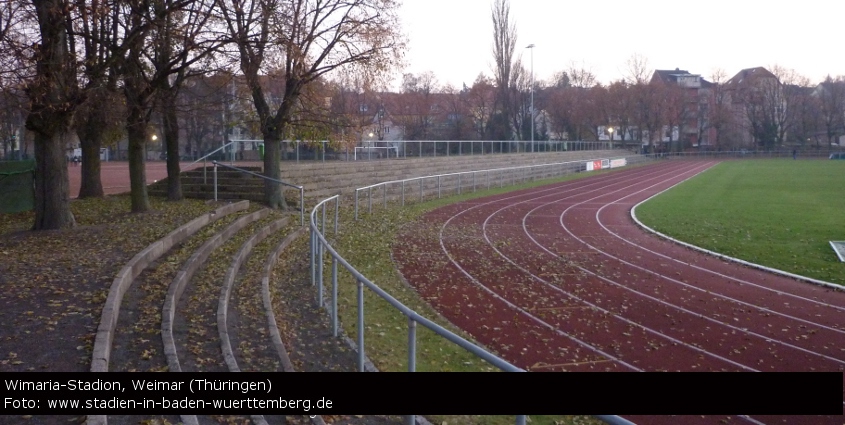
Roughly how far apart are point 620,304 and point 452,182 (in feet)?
77.7

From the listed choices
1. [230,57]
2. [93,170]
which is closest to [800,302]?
[230,57]

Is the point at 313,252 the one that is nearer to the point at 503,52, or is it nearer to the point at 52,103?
the point at 52,103

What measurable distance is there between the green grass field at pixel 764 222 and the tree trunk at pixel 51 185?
14194 millimetres

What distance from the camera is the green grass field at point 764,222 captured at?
1561 centimetres

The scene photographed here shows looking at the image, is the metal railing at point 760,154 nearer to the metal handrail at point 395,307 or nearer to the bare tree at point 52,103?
the bare tree at point 52,103

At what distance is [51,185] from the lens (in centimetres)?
1322

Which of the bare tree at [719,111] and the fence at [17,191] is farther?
the bare tree at [719,111]

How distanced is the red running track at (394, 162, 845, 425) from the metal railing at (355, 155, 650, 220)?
21.6 feet

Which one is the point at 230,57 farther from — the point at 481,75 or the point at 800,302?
the point at 481,75

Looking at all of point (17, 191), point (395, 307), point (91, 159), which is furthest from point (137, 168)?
point (395, 307)

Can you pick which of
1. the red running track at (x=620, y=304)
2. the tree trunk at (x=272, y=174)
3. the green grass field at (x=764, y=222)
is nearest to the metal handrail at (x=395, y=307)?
the red running track at (x=620, y=304)

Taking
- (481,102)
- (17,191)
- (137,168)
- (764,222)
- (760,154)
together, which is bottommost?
(764,222)

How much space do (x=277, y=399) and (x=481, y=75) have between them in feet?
248

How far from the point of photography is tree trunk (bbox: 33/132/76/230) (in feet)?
43.2
